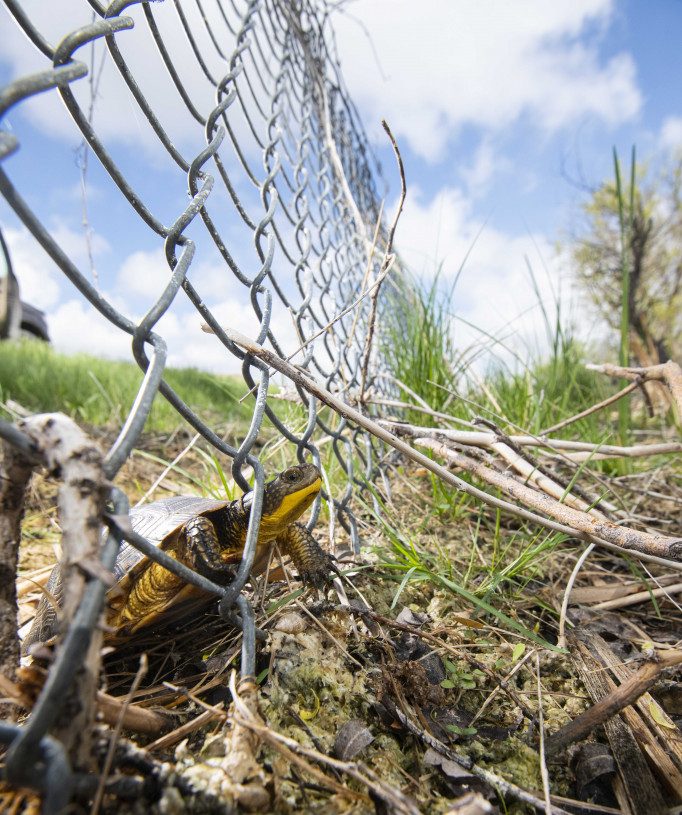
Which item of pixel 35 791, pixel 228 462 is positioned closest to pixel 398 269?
pixel 228 462

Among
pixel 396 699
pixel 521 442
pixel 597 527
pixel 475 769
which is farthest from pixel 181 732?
pixel 521 442

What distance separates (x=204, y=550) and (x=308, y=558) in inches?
11.9

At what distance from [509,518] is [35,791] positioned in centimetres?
201

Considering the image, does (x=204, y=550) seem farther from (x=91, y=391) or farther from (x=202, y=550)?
(x=91, y=391)

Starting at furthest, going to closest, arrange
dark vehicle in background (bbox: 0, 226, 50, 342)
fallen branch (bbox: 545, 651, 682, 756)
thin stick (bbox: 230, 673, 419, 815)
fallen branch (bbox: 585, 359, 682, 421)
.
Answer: fallen branch (bbox: 585, 359, 682, 421) → fallen branch (bbox: 545, 651, 682, 756) → thin stick (bbox: 230, 673, 419, 815) → dark vehicle in background (bbox: 0, 226, 50, 342)

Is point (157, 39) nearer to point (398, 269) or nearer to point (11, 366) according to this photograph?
point (398, 269)

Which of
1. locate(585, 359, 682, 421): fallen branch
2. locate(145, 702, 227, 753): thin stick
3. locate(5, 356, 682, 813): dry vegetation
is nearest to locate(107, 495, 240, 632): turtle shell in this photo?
locate(5, 356, 682, 813): dry vegetation

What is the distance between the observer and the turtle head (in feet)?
4.45

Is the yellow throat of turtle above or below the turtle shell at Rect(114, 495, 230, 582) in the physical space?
above

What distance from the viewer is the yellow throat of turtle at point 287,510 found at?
1374mm

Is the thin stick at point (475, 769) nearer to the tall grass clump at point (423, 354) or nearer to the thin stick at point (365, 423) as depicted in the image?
the thin stick at point (365, 423)

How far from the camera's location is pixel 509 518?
220cm

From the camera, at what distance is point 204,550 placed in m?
1.30

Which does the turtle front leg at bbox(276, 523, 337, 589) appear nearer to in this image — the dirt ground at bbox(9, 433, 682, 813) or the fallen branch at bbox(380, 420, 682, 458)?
the dirt ground at bbox(9, 433, 682, 813)
